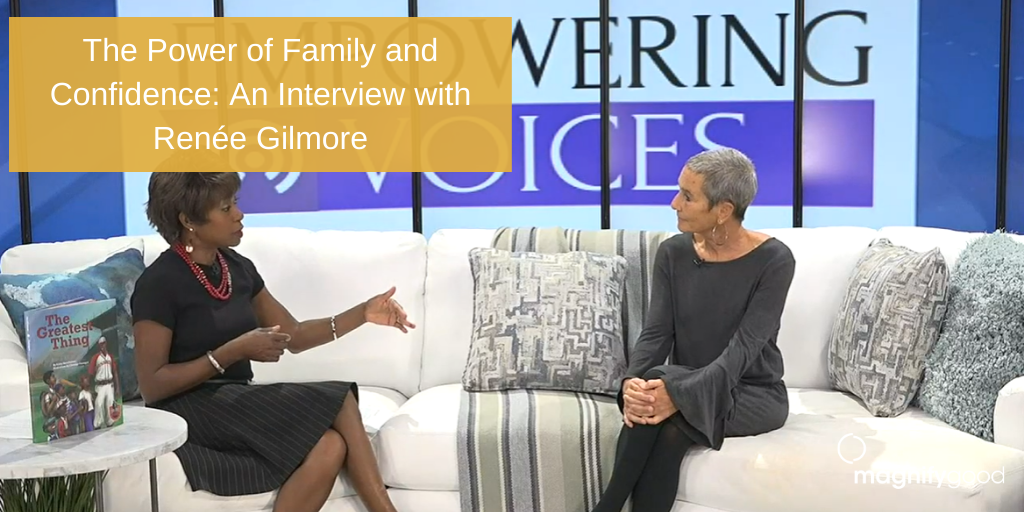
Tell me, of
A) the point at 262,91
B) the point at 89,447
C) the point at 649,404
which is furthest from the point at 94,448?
the point at 262,91

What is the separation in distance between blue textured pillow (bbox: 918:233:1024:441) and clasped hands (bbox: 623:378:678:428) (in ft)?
2.61

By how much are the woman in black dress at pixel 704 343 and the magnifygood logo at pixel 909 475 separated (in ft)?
0.77

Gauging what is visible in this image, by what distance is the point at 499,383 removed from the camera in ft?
10.2

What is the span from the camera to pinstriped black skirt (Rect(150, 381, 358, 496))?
2.61 metres

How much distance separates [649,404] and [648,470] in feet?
0.58

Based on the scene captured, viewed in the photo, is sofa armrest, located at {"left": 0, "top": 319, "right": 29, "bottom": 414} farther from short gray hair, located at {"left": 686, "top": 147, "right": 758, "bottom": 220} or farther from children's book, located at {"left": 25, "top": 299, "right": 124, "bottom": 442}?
short gray hair, located at {"left": 686, "top": 147, "right": 758, "bottom": 220}

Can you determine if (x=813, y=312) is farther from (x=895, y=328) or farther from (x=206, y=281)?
(x=206, y=281)

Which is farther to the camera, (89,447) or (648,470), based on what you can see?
(648,470)

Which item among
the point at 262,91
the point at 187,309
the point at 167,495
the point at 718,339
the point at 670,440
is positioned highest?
the point at 262,91

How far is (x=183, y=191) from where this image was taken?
271cm

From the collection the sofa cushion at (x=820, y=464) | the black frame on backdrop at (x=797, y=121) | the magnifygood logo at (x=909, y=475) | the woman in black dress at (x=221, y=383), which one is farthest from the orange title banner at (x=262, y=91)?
the magnifygood logo at (x=909, y=475)

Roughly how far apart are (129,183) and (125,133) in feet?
0.70

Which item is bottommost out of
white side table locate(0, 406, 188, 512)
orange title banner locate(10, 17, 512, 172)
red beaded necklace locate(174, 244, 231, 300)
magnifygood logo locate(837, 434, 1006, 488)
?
magnifygood logo locate(837, 434, 1006, 488)

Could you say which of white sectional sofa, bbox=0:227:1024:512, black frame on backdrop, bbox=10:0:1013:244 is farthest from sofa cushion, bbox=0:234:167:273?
black frame on backdrop, bbox=10:0:1013:244
